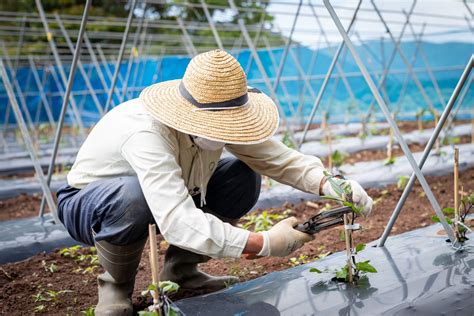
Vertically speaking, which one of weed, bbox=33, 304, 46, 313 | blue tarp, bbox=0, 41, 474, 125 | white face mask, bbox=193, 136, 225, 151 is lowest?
blue tarp, bbox=0, 41, 474, 125

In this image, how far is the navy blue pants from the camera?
1889 mm

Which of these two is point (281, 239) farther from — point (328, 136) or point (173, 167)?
point (328, 136)

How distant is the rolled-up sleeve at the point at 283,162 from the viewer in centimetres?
221

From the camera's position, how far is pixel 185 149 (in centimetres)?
205

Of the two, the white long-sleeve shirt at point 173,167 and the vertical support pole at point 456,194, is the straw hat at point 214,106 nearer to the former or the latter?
the white long-sleeve shirt at point 173,167

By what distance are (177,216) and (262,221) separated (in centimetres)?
174

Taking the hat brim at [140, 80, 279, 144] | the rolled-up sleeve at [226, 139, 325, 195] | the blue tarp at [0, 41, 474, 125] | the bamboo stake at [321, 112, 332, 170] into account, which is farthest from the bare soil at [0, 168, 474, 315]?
the blue tarp at [0, 41, 474, 125]

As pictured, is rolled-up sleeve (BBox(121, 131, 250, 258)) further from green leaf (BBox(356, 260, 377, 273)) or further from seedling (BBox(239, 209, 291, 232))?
seedling (BBox(239, 209, 291, 232))

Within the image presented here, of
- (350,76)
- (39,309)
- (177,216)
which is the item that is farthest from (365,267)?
(350,76)

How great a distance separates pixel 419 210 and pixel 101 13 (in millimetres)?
15317

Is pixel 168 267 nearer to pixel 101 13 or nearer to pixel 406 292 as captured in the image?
pixel 406 292

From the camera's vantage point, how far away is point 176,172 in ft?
5.89

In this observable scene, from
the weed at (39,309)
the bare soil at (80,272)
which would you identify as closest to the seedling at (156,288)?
the bare soil at (80,272)

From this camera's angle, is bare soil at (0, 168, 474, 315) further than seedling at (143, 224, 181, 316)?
Yes
